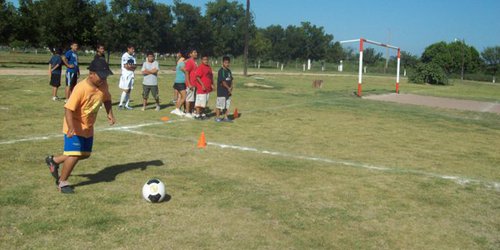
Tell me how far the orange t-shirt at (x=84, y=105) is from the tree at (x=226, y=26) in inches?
2947

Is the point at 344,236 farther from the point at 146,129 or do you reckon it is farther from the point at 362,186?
the point at 146,129

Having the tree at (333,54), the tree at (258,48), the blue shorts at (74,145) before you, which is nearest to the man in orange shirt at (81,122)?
the blue shorts at (74,145)

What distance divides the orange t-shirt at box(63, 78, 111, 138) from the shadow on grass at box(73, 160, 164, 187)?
752 mm

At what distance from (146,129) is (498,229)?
7303 millimetres

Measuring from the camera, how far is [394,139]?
10.6 metres

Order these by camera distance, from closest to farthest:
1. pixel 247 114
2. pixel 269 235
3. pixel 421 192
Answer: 1. pixel 269 235
2. pixel 421 192
3. pixel 247 114

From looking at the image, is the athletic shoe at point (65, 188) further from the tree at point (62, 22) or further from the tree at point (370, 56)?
the tree at point (370, 56)

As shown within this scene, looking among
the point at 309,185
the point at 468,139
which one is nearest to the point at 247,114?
the point at 468,139

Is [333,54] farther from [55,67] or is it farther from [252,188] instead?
[252,188]

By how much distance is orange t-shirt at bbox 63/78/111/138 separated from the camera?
18.2ft

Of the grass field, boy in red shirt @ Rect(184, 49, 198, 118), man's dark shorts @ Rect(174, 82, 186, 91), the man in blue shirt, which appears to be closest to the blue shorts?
the grass field

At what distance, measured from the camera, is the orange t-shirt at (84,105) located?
5547mm

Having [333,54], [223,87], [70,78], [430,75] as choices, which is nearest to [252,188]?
[223,87]

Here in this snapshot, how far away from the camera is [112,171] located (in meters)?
6.72
